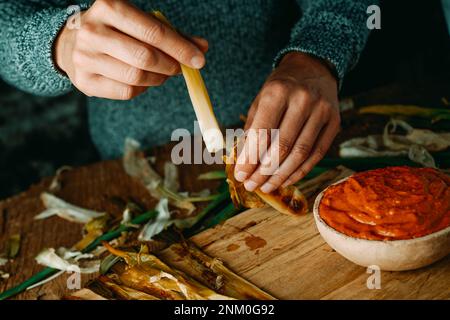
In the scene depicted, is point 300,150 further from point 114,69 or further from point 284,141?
point 114,69

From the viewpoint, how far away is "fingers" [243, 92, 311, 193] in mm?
1350

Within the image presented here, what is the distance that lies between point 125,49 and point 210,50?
40.4 inches

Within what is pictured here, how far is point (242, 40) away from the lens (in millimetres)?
2191

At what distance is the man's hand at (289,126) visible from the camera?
1346mm

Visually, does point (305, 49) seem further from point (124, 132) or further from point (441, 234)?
point (124, 132)

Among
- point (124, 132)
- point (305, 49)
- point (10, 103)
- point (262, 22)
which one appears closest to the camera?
point (305, 49)

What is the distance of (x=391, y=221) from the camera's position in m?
1.12

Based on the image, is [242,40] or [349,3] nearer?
[349,3]

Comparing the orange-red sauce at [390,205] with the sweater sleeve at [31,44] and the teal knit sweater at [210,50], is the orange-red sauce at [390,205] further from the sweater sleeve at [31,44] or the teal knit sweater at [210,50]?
the sweater sleeve at [31,44]

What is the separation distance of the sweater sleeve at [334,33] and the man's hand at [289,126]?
13 centimetres

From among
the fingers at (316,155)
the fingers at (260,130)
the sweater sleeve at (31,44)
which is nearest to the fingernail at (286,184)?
the fingers at (316,155)

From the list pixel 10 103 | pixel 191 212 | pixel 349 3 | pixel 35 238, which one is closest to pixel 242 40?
pixel 349 3

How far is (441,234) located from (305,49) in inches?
27.0

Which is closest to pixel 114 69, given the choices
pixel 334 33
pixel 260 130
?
pixel 260 130
